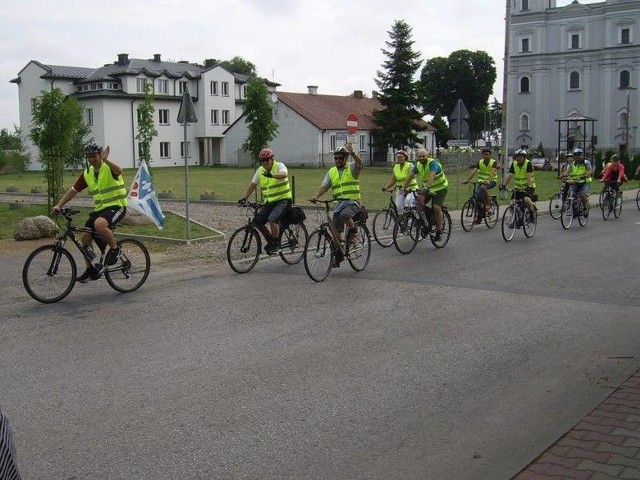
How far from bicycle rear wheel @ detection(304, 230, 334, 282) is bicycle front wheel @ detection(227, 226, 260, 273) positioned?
3.63 feet

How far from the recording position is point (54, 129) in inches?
745

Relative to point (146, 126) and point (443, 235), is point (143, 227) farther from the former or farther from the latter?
point (146, 126)

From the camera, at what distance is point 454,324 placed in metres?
8.31

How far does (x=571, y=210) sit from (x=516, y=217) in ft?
11.1

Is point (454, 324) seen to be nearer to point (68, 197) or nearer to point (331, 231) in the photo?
point (331, 231)

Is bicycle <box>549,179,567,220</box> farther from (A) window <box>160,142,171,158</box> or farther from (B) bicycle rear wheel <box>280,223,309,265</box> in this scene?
(A) window <box>160,142,171,158</box>

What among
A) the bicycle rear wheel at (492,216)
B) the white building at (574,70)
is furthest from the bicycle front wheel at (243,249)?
the white building at (574,70)

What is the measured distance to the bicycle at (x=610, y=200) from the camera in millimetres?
21938

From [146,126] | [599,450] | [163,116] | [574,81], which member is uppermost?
[574,81]

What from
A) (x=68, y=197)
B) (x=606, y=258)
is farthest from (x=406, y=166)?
(x=68, y=197)

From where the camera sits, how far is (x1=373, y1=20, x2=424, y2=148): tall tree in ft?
209

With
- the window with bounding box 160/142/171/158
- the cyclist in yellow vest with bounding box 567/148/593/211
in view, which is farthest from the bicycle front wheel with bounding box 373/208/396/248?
the window with bounding box 160/142/171/158

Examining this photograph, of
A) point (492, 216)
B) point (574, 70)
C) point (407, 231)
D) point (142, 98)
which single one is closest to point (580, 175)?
point (492, 216)

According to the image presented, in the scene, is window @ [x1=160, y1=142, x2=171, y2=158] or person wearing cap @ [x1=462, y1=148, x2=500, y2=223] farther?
window @ [x1=160, y1=142, x2=171, y2=158]
